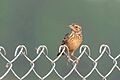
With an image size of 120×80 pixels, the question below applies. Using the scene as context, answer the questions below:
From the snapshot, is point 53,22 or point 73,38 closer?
point 73,38

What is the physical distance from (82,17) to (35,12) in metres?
0.89

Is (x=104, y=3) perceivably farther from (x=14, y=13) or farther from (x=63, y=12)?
(x=14, y=13)

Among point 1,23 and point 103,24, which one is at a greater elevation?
point 1,23

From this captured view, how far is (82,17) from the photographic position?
559 inches

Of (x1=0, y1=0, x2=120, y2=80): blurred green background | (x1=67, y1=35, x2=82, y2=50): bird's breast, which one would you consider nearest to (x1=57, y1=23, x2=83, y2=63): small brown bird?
(x1=67, y1=35, x2=82, y2=50): bird's breast

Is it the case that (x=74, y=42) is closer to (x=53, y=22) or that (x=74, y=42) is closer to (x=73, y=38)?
(x=73, y=38)

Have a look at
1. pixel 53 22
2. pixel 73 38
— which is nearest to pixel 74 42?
pixel 73 38

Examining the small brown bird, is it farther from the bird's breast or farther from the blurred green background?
the blurred green background

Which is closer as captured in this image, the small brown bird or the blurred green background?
the small brown bird

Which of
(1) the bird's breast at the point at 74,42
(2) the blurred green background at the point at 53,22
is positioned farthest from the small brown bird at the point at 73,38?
(2) the blurred green background at the point at 53,22

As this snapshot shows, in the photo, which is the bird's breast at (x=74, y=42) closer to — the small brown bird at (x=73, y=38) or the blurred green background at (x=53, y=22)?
the small brown bird at (x=73, y=38)

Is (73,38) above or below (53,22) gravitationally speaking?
above

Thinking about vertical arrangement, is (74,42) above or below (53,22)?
above

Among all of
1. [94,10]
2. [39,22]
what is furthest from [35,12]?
[94,10]
